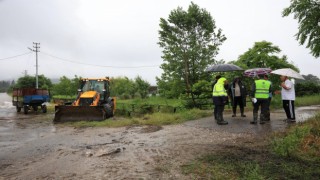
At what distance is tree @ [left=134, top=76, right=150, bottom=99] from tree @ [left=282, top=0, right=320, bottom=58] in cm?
2706

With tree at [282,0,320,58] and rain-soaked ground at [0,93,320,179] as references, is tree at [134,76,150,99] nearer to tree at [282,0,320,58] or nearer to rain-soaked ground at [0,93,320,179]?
tree at [282,0,320,58]

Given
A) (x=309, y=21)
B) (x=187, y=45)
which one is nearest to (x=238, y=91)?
(x=309, y=21)

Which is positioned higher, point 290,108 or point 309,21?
point 309,21

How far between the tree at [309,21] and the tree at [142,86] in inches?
1065

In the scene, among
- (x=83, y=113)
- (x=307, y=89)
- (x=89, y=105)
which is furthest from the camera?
(x=307, y=89)

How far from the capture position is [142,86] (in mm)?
48219

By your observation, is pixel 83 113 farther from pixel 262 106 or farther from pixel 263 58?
pixel 263 58

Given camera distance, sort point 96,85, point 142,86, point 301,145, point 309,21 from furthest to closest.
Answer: point 142,86 < point 309,21 < point 96,85 < point 301,145

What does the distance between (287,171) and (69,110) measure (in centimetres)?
1305

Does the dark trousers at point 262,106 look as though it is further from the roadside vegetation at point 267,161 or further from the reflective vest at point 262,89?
the roadside vegetation at point 267,161

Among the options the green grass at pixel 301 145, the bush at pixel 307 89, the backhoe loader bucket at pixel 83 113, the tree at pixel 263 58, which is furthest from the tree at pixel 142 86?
the green grass at pixel 301 145

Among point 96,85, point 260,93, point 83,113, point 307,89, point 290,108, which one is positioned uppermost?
point 96,85

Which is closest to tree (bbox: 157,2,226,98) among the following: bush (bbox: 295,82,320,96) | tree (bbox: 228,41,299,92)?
tree (bbox: 228,41,299,92)

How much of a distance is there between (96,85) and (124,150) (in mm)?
11438
